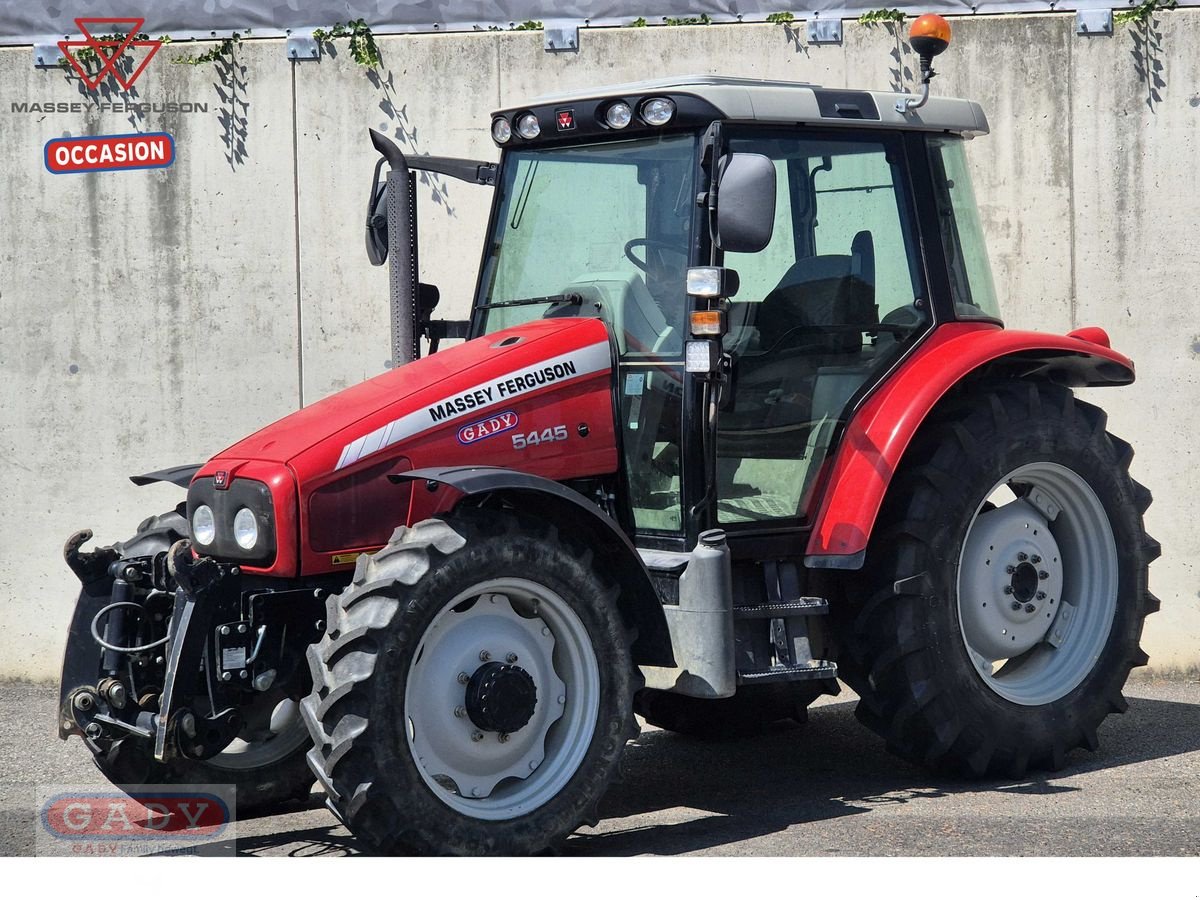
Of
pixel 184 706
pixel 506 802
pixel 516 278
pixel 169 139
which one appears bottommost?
pixel 506 802

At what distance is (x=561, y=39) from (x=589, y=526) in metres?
3.78

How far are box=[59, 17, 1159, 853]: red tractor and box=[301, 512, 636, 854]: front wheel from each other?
0.01m

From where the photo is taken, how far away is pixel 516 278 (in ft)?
19.0

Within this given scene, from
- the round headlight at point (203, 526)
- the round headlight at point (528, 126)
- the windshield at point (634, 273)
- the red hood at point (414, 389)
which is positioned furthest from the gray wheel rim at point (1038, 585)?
the round headlight at point (203, 526)

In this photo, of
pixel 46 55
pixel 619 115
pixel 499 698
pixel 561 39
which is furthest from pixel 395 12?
pixel 499 698

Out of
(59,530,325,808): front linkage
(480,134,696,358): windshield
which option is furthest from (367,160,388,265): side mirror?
(59,530,325,808): front linkage

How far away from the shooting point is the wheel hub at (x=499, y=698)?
476 centimetres

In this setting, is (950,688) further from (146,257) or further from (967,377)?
(146,257)

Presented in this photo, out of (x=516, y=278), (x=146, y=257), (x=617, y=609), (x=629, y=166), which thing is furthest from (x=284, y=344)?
(x=617, y=609)

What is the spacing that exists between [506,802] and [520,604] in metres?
0.62

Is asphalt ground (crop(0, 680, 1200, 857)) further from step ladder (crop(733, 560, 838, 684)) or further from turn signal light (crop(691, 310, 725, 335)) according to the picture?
turn signal light (crop(691, 310, 725, 335))

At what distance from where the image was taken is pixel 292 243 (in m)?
8.16

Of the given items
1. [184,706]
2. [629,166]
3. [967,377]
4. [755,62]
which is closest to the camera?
[184,706]

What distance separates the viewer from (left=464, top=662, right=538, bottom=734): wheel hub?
4.76 meters
